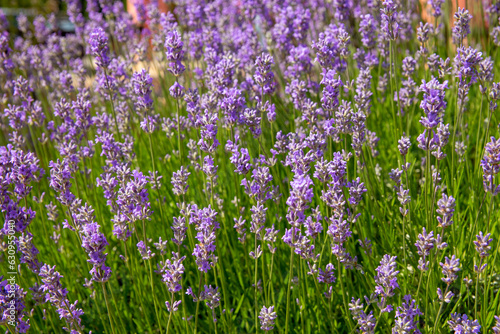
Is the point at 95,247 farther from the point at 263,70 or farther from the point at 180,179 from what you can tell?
the point at 263,70

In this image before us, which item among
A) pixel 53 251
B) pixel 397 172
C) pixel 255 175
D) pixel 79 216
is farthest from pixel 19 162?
pixel 397 172

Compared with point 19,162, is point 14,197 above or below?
below

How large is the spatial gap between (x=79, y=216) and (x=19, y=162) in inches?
20.1

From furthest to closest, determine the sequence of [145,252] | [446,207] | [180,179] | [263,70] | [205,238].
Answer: [263,70], [180,179], [145,252], [205,238], [446,207]

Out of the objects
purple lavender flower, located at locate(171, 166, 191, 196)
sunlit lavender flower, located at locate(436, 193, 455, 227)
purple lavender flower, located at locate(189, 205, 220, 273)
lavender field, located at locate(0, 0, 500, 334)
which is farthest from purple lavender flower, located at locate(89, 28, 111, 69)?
sunlit lavender flower, located at locate(436, 193, 455, 227)

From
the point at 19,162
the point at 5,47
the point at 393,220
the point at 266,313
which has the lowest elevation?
the point at 266,313

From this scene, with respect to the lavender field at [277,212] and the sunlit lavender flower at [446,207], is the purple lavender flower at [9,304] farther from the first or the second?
the sunlit lavender flower at [446,207]

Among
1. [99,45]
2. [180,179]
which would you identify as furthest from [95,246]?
[99,45]

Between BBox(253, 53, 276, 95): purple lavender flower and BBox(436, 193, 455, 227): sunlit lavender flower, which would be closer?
BBox(436, 193, 455, 227): sunlit lavender flower

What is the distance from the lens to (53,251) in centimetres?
294

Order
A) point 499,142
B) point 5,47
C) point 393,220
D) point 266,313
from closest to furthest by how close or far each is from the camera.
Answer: point 499,142 → point 266,313 → point 393,220 → point 5,47

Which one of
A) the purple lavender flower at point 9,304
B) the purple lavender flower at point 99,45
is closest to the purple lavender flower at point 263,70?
the purple lavender flower at point 99,45

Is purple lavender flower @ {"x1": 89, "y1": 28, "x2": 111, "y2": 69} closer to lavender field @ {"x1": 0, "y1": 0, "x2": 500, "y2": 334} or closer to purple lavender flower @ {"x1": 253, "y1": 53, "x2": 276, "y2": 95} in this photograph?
lavender field @ {"x1": 0, "y1": 0, "x2": 500, "y2": 334}

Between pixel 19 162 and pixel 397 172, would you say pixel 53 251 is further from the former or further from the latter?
pixel 397 172
